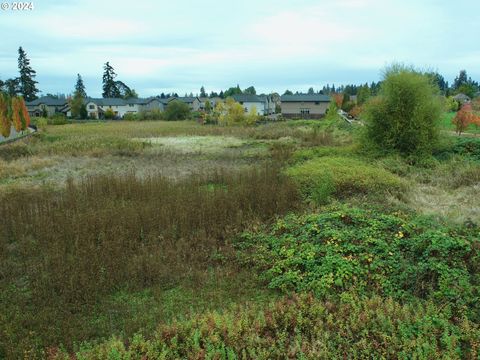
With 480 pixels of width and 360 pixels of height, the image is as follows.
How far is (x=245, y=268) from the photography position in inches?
242

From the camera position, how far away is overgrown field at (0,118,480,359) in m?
3.97

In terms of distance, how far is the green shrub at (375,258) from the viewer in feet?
16.3

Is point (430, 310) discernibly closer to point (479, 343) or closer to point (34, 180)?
point (479, 343)

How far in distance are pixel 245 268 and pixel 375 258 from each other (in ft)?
6.85

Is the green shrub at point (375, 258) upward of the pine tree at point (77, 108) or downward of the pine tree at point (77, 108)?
downward

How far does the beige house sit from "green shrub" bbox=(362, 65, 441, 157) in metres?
42.3

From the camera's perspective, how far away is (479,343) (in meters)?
3.73

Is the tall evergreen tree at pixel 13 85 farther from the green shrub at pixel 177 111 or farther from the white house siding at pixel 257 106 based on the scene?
the white house siding at pixel 257 106

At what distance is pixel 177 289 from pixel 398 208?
5056 millimetres

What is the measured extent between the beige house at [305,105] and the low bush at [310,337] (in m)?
54.4

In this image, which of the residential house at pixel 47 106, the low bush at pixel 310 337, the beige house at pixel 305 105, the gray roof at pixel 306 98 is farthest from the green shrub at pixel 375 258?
the residential house at pixel 47 106

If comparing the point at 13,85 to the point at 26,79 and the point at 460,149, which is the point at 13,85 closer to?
the point at 26,79

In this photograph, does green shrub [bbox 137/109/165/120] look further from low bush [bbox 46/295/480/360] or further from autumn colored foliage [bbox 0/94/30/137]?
low bush [bbox 46/295/480/360]

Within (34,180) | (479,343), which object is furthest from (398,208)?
(34,180)
